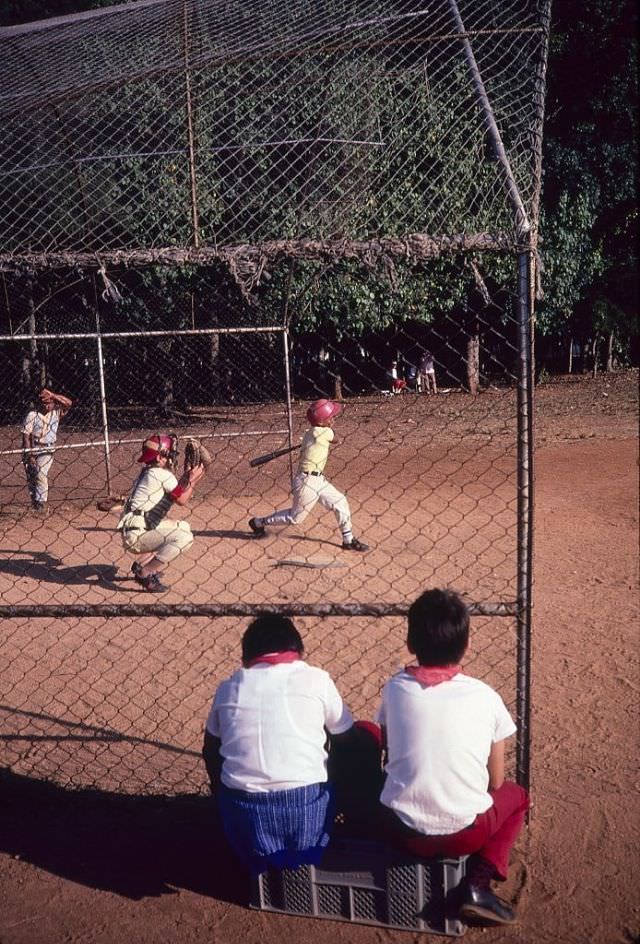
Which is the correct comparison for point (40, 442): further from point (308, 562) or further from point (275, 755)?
point (275, 755)

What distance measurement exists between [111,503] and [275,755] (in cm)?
779

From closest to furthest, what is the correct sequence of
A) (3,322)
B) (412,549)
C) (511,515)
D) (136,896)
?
(136,896), (412,549), (511,515), (3,322)

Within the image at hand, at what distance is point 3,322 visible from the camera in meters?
21.2

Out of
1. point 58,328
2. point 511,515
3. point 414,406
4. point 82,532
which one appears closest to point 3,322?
point 58,328

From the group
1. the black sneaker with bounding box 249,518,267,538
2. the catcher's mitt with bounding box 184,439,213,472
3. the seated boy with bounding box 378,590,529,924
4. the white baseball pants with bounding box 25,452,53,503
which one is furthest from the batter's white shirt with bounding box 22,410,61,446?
the seated boy with bounding box 378,590,529,924

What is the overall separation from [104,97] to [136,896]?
Result: 543 cm

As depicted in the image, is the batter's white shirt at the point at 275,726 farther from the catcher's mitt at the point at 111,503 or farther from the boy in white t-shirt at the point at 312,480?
the catcher's mitt at the point at 111,503

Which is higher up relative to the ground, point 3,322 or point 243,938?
point 3,322

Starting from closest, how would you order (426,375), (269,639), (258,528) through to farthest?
(269,639)
(258,528)
(426,375)

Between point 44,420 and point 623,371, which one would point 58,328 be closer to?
point 44,420

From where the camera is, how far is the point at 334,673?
5.51 meters

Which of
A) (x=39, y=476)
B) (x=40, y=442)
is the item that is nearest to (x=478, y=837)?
(x=39, y=476)

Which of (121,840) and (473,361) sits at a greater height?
(473,361)

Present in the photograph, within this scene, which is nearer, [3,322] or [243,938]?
[243,938]
